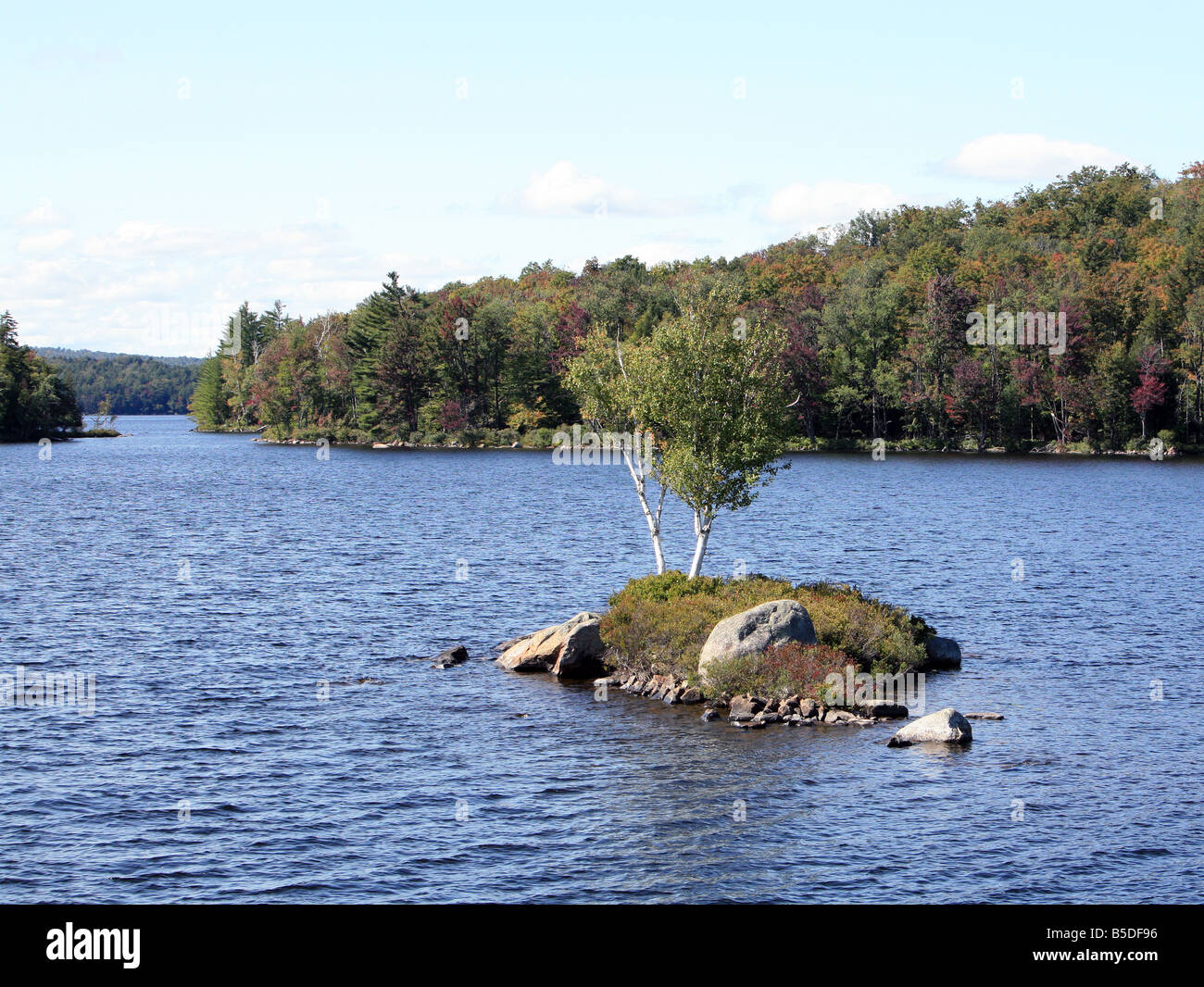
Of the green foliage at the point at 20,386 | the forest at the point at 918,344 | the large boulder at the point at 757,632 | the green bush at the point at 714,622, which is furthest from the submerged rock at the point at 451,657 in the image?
the green foliage at the point at 20,386

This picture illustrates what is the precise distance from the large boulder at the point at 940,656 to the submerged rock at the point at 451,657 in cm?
1725

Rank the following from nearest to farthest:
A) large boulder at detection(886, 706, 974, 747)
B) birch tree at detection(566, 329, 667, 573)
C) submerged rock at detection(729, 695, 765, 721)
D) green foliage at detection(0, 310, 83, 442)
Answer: large boulder at detection(886, 706, 974, 747) → submerged rock at detection(729, 695, 765, 721) → birch tree at detection(566, 329, 667, 573) → green foliage at detection(0, 310, 83, 442)

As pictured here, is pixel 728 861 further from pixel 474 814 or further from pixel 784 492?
pixel 784 492

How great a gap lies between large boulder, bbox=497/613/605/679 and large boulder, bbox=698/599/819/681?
510 cm

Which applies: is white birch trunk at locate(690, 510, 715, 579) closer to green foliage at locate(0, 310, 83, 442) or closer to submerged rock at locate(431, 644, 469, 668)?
submerged rock at locate(431, 644, 469, 668)

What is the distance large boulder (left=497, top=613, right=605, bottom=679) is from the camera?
4178 centimetres

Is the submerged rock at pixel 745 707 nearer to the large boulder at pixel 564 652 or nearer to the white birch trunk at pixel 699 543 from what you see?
the large boulder at pixel 564 652

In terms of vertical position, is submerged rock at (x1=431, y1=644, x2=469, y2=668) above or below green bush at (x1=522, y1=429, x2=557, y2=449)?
below

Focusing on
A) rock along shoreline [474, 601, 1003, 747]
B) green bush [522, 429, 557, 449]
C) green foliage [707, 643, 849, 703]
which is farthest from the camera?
green bush [522, 429, 557, 449]

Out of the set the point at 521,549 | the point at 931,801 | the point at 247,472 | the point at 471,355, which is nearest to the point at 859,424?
the point at 471,355

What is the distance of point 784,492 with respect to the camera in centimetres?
10988

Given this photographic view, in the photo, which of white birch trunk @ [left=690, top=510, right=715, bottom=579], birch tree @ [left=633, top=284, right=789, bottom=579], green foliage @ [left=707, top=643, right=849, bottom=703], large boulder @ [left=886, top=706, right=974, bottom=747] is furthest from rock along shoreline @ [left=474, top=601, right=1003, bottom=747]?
birch tree @ [left=633, top=284, right=789, bottom=579]

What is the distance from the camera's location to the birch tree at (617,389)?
44875 mm
